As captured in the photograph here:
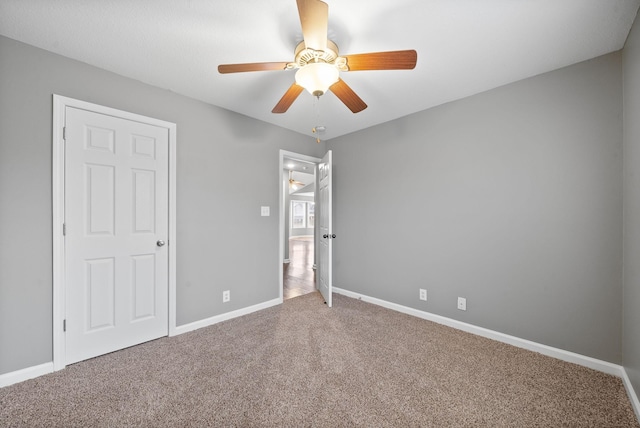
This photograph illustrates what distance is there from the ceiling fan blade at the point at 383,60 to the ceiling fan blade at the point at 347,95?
161mm

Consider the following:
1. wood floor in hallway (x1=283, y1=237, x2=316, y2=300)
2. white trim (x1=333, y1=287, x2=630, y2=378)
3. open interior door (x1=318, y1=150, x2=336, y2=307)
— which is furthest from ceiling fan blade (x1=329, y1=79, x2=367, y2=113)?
wood floor in hallway (x1=283, y1=237, x2=316, y2=300)

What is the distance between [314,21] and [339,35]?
1.66ft

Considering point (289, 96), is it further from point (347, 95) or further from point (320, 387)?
point (320, 387)

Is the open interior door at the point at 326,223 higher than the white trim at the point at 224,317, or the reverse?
the open interior door at the point at 326,223

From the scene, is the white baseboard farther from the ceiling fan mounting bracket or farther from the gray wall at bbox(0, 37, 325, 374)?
the ceiling fan mounting bracket

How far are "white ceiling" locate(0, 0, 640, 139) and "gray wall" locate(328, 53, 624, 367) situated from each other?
341mm

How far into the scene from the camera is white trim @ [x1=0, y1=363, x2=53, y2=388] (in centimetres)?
174

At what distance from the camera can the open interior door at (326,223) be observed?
324 cm

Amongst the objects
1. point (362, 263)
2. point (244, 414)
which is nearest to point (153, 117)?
point (244, 414)

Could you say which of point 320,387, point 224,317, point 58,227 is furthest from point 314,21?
point 224,317

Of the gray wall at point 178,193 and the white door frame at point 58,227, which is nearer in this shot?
the gray wall at point 178,193

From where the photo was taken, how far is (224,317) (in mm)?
2867

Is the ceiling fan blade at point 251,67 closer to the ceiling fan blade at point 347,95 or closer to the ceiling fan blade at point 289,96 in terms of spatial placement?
the ceiling fan blade at point 289,96

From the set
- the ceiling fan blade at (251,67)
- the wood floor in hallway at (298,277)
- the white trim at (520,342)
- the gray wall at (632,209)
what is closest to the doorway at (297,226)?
the wood floor in hallway at (298,277)
